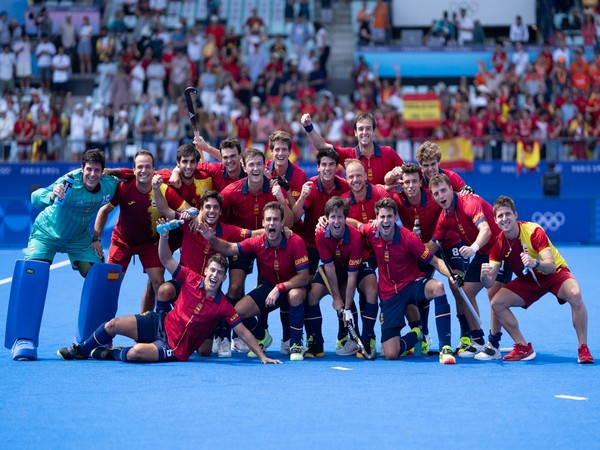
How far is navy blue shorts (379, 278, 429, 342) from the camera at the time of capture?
36.2 ft

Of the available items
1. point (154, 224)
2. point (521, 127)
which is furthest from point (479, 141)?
point (154, 224)

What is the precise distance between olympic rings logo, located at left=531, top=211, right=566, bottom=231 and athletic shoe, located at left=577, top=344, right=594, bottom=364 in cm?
1542

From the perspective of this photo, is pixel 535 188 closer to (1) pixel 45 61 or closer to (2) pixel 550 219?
(2) pixel 550 219

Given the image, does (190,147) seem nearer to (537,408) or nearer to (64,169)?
(537,408)

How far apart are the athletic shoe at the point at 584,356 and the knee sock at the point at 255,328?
3.36 meters

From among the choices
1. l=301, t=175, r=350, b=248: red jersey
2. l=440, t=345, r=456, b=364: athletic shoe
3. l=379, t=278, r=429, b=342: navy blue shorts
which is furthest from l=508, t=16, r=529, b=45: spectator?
l=440, t=345, r=456, b=364: athletic shoe

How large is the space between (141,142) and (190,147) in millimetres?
15733

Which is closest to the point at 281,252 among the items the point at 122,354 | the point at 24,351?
the point at 122,354

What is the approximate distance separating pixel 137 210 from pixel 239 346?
1876 millimetres

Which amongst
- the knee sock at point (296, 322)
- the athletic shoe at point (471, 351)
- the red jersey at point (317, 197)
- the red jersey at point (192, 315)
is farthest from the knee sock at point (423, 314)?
the red jersey at point (192, 315)

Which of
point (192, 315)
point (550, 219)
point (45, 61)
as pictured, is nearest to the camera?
point (192, 315)

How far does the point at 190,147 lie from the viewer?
1173cm

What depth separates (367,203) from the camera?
38.3 ft

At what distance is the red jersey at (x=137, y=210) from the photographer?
11594 mm
